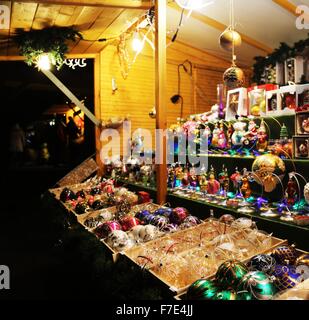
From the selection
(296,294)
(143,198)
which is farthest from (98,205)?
(296,294)

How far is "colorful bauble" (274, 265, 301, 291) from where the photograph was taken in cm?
182

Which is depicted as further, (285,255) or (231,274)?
(285,255)

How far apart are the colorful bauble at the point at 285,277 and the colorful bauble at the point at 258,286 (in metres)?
0.10

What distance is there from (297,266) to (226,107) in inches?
91.1

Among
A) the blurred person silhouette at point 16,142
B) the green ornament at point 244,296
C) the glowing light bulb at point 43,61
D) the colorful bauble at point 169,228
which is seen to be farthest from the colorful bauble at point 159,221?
the blurred person silhouette at point 16,142

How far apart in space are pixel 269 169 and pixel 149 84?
4864 mm

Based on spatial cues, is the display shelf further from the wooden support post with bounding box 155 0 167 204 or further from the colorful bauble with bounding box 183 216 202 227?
the wooden support post with bounding box 155 0 167 204

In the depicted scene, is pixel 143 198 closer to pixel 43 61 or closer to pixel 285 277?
pixel 285 277

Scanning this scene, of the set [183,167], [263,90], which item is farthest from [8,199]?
[263,90]

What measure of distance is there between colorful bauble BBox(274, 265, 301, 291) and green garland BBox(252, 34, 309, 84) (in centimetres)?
507

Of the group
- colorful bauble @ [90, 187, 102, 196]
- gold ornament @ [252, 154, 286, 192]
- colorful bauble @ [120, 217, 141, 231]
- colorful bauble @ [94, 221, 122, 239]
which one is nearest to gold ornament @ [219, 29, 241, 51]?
gold ornament @ [252, 154, 286, 192]

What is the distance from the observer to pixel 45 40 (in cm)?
492

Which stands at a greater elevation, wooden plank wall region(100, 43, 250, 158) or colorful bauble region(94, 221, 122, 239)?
wooden plank wall region(100, 43, 250, 158)
